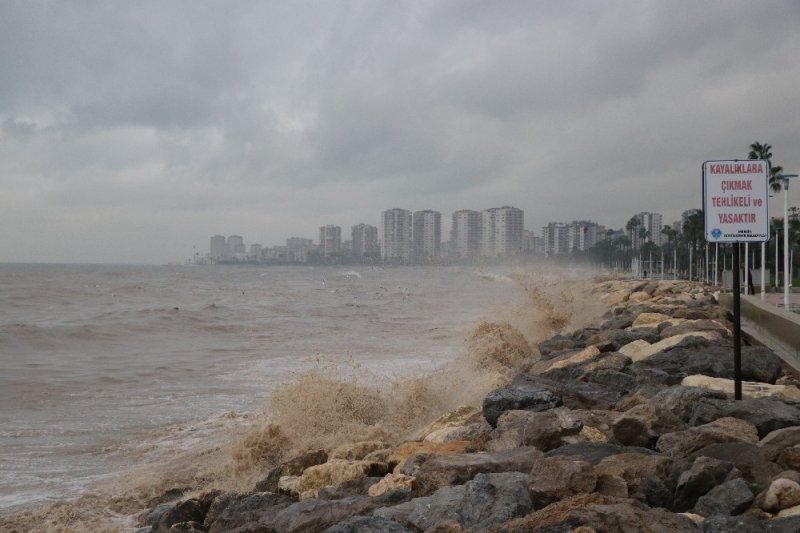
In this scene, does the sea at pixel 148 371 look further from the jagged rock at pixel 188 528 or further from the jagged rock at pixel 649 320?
the jagged rock at pixel 649 320

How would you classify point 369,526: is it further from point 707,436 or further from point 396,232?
point 396,232

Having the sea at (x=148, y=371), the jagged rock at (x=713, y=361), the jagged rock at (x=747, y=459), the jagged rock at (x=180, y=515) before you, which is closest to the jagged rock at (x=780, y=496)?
the jagged rock at (x=747, y=459)

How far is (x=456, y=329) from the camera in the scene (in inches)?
908

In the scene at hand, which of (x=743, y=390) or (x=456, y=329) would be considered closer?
(x=743, y=390)

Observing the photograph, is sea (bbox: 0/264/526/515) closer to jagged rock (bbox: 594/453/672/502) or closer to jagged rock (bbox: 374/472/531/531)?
jagged rock (bbox: 374/472/531/531)

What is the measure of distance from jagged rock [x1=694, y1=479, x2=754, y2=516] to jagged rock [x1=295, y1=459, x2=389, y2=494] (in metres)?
2.57

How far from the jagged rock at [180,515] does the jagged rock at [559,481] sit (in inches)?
104

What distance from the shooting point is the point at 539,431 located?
18.5ft

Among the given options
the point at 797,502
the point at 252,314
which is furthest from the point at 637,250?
the point at 797,502

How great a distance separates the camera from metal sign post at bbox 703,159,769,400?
6.00 metres

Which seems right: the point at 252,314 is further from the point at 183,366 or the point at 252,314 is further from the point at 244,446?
the point at 244,446

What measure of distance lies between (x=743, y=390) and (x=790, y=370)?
7.54 ft

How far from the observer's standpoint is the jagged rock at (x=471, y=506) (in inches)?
158

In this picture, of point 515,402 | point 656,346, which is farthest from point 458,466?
point 656,346
